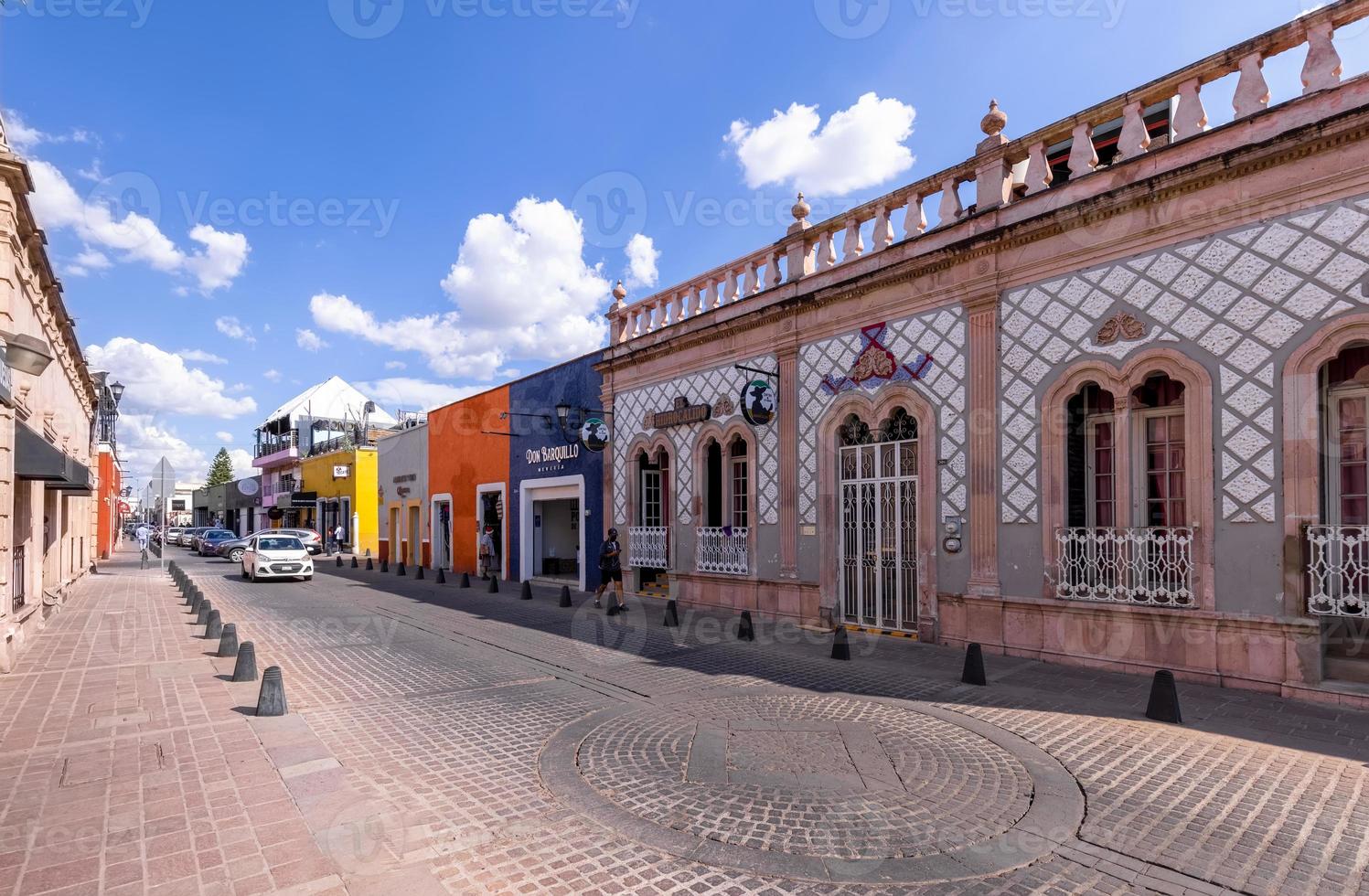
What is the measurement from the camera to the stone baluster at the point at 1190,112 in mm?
8281

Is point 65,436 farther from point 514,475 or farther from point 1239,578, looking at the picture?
point 1239,578

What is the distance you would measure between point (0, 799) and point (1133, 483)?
35.7 ft

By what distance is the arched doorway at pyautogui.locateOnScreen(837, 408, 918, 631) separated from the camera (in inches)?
442

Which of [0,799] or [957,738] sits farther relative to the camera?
[957,738]

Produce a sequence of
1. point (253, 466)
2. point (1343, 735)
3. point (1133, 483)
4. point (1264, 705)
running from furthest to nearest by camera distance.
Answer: point (253, 466)
point (1133, 483)
point (1264, 705)
point (1343, 735)

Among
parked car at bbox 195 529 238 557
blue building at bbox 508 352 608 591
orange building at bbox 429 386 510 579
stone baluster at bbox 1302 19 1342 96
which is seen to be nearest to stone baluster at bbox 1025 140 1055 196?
stone baluster at bbox 1302 19 1342 96

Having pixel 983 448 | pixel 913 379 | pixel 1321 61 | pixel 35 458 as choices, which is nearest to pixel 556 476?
pixel 913 379

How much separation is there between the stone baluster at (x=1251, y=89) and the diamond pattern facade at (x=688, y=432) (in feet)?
24.2

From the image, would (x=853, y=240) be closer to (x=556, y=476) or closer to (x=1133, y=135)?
(x=1133, y=135)

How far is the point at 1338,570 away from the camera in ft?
23.2

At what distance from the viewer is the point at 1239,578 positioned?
7.73 m

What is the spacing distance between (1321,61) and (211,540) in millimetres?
44329

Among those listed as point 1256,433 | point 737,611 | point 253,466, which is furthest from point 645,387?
point 253,466

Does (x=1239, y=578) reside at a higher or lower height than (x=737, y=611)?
higher
